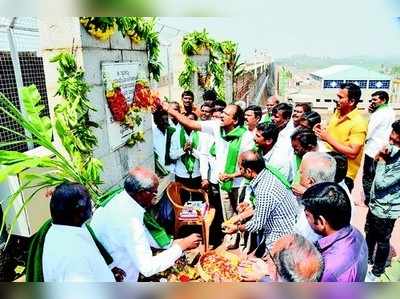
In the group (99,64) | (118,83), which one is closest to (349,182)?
(118,83)

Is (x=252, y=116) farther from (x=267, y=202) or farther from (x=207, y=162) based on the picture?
(x=267, y=202)

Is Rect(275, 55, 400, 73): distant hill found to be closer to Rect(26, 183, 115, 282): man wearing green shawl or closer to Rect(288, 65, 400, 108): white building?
Rect(288, 65, 400, 108): white building

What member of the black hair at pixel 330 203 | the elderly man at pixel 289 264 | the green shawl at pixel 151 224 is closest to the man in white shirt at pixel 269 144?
the black hair at pixel 330 203

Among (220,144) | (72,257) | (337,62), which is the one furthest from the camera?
(220,144)

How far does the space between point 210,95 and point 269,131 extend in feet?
1.40

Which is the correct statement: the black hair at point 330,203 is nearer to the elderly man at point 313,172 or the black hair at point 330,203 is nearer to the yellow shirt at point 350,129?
the elderly man at point 313,172

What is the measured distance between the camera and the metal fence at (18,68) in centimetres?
222

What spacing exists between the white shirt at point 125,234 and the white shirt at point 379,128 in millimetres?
1456

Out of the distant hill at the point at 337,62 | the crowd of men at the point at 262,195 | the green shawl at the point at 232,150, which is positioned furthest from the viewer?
the green shawl at the point at 232,150

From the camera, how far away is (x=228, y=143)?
237 cm

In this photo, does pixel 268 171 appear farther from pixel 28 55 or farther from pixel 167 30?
pixel 28 55

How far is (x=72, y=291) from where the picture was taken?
248 centimetres

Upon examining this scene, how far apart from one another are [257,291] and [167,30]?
1763 mm

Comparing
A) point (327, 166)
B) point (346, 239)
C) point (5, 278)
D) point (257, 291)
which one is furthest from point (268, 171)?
point (5, 278)
